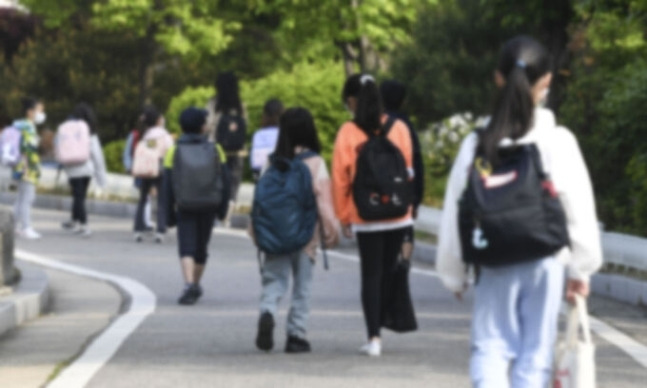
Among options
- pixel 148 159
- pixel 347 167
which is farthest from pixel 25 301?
pixel 148 159

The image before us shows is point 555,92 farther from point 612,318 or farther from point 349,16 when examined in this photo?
point 612,318

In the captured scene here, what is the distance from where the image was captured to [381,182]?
983cm

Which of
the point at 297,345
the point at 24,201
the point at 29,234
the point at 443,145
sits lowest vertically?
the point at 29,234

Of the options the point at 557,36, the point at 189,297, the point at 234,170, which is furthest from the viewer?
the point at 234,170

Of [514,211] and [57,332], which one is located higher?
[514,211]

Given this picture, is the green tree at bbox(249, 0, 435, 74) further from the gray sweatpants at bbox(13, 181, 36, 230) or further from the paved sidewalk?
the paved sidewalk

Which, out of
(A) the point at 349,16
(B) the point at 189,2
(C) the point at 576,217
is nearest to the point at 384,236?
(C) the point at 576,217

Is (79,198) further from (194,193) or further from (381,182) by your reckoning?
(381,182)

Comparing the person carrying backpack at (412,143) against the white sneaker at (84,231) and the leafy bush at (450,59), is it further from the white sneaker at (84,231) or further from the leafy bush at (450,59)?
the leafy bush at (450,59)

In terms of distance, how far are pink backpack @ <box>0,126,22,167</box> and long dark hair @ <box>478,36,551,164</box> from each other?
47.7 feet

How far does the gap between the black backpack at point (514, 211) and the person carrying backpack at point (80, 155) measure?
15178 millimetres

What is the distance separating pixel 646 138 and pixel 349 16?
42.3ft

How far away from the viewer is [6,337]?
38.1 ft

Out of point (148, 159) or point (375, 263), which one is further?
point (148, 159)
